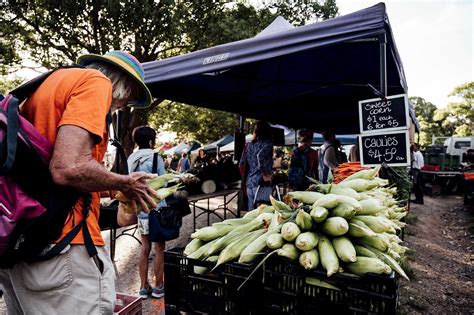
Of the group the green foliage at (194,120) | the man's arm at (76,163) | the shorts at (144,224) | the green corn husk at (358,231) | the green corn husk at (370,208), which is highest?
the green foliage at (194,120)

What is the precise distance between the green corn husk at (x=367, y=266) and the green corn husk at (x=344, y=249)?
36 millimetres

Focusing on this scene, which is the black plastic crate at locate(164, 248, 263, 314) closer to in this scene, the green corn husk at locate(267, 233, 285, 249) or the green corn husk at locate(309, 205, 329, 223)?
the green corn husk at locate(267, 233, 285, 249)

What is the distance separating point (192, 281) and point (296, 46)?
2.32 meters

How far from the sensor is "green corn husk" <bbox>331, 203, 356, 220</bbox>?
1.55 metres

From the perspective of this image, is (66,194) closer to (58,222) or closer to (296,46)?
(58,222)

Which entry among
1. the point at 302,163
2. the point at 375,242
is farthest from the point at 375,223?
the point at 302,163

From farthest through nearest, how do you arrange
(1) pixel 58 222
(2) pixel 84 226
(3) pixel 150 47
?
(3) pixel 150 47 → (2) pixel 84 226 → (1) pixel 58 222

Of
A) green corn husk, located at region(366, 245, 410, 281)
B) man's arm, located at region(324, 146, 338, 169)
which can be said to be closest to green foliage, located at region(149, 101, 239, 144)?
man's arm, located at region(324, 146, 338, 169)

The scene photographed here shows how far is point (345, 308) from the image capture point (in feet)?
4.40

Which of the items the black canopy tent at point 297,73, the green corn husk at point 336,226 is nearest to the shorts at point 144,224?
the black canopy tent at point 297,73

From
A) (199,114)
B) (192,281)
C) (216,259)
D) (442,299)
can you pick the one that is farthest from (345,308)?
(199,114)

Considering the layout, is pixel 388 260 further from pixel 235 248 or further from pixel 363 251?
pixel 235 248

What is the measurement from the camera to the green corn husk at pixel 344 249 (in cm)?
141

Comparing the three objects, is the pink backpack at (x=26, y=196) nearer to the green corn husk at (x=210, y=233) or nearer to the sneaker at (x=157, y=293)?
the green corn husk at (x=210, y=233)
